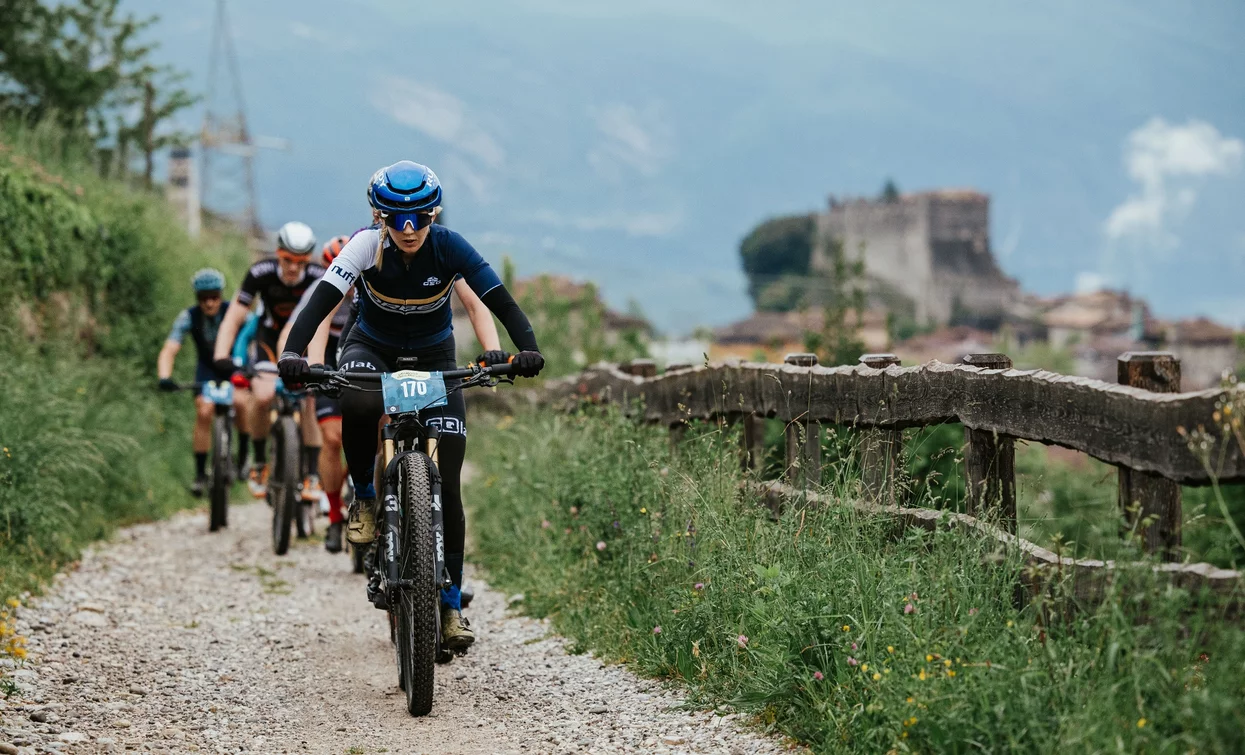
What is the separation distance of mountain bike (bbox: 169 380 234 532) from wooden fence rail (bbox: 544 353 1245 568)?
543 cm

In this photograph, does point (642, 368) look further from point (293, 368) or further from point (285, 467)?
point (293, 368)

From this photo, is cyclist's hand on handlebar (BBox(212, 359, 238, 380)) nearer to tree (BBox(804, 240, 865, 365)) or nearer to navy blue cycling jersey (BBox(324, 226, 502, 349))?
navy blue cycling jersey (BBox(324, 226, 502, 349))

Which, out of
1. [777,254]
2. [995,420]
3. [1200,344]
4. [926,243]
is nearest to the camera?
[995,420]

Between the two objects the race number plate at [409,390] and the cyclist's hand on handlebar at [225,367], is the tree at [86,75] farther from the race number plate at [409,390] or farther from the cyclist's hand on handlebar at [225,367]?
the race number plate at [409,390]

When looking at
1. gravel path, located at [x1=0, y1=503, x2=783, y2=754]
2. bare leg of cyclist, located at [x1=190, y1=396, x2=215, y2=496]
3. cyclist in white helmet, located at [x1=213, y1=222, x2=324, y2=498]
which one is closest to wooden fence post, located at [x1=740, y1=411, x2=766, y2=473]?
gravel path, located at [x1=0, y1=503, x2=783, y2=754]

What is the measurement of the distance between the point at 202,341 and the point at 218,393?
515mm

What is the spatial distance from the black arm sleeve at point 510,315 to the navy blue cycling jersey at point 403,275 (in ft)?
0.14

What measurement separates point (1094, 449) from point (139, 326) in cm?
1528

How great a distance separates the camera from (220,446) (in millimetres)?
11719

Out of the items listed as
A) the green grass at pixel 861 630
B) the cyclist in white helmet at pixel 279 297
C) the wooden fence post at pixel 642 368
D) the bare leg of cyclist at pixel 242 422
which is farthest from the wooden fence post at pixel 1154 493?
the bare leg of cyclist at pixel 242 422

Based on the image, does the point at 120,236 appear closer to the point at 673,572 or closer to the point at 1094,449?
the point at 673,572

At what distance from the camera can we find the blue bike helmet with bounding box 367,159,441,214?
5945 millimetres

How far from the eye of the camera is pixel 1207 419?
3783mm

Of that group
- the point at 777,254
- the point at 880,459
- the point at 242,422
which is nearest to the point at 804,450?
the point at 880,459
